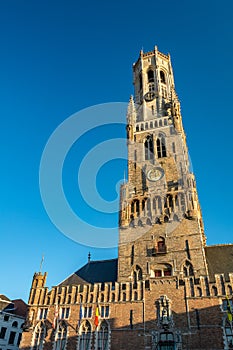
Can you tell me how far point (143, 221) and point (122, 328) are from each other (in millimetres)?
13338

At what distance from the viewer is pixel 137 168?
147 ft

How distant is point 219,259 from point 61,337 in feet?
69.7

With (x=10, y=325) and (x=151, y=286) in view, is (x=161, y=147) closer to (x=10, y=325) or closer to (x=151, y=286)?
(x=151, y=286)

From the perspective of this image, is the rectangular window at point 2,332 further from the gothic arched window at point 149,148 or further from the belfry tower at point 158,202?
the gothic arched window at point 149,148

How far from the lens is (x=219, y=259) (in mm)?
→ 34250

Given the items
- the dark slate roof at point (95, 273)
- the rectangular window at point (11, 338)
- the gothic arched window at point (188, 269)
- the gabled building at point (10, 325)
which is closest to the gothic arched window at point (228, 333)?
the gothic arched window at point (188, 269)

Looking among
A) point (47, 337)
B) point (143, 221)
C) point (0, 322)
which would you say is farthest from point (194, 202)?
point (0, 322)

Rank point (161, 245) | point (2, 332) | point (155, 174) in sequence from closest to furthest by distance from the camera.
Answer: point (161, 245) → point (155, 174) → point (2, 332)

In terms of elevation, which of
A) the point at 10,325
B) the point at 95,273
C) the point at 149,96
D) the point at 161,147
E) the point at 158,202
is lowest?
the point at 10,325

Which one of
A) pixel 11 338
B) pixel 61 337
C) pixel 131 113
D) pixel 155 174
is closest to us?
pixel 61 337

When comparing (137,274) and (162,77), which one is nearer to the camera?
(137,274)

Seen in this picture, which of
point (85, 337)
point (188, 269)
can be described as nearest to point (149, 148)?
point (188, 269)

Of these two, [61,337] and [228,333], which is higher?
[228,333]

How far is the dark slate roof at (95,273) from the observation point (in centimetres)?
3756
